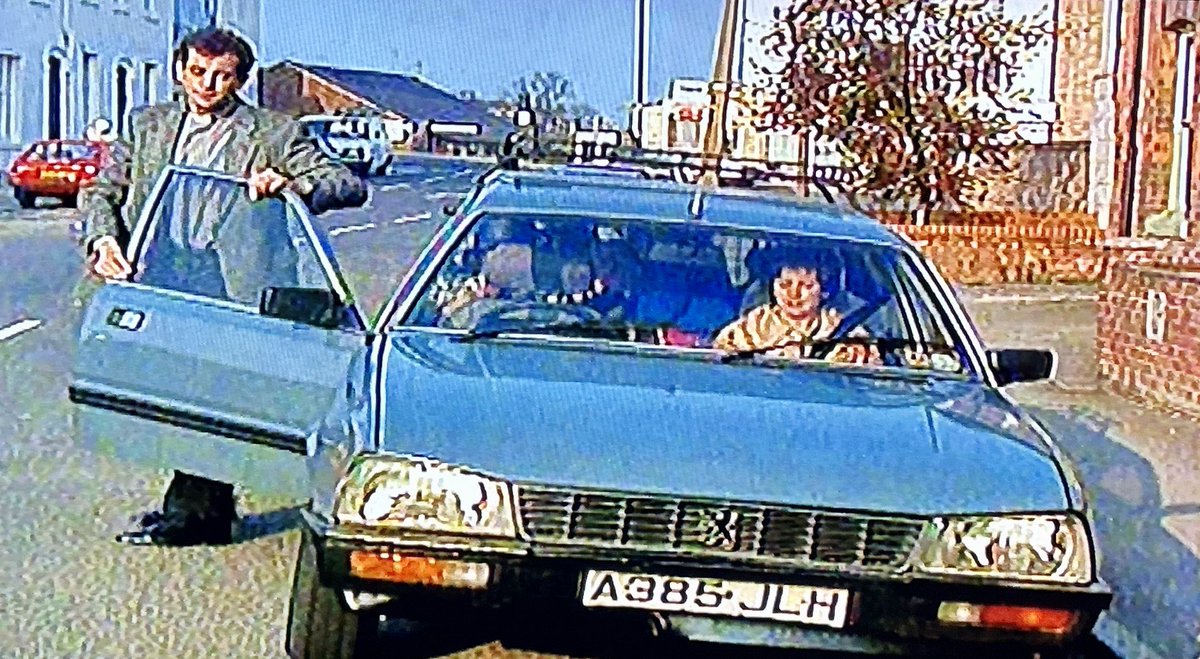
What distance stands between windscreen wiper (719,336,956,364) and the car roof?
480 mm

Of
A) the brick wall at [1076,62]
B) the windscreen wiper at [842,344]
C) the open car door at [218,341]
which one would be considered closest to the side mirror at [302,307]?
the open car door at [218,341]

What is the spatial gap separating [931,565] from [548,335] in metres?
1.59

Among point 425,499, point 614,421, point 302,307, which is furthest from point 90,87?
point 425,499

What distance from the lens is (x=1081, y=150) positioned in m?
26.9

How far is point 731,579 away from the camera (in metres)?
5.38

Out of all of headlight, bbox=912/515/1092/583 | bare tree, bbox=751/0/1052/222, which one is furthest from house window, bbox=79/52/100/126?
headlight, bbox=912/515/1092/583

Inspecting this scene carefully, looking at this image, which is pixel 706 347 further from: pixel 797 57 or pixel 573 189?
pixel 797 57

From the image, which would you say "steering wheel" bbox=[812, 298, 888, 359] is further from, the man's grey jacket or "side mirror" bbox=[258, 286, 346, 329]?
the man's grey jacket

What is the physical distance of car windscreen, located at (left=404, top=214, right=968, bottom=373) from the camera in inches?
263

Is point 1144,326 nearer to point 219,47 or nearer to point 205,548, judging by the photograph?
point 205,548

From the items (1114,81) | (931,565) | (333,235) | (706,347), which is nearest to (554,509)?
(931,565)

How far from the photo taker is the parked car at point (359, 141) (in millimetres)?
49094

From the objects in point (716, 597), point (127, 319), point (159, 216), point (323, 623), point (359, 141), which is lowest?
point (323, 623)

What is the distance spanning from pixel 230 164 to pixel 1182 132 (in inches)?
433
